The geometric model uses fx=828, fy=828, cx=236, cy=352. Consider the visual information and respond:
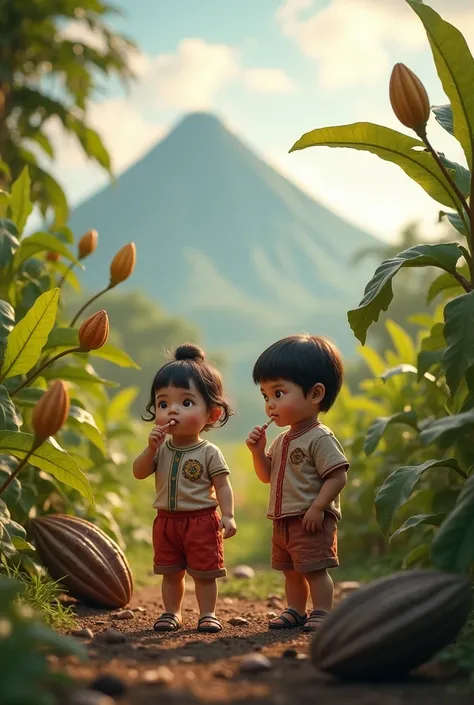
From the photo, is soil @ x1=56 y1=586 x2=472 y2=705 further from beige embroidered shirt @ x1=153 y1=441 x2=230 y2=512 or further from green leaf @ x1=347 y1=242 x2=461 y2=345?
green leaf @ x1=347 y1=242 x2=461 y2=345

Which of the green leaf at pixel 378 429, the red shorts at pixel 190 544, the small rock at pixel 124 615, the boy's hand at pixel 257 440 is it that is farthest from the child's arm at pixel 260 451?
Result: the small rock at pixel 124 615

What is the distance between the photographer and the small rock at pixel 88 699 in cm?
154

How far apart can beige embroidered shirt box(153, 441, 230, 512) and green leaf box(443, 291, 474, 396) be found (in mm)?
947

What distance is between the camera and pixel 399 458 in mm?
4992

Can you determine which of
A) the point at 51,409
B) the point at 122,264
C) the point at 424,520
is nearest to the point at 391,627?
the point at 424,520

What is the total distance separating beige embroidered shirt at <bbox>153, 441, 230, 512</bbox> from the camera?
118 inches

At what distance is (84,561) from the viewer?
3.32 m

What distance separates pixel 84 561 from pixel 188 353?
0.95 metres

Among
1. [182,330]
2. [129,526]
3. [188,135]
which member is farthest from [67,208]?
[188,135]

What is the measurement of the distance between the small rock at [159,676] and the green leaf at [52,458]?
39.8 inches

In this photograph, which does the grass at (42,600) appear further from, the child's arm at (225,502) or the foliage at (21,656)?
the foliage at (21,656)

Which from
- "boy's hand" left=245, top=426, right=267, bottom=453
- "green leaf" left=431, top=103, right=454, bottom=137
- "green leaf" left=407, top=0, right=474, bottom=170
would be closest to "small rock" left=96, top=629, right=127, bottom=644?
"boy's hand" left=245, top=426, right=267, bottom=453

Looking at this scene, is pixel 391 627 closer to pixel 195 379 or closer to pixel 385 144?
pixel 195 379

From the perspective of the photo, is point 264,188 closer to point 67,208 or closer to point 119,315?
point 119,315
